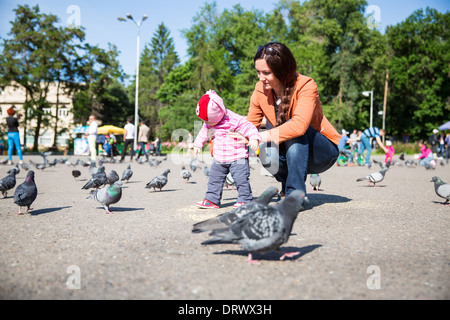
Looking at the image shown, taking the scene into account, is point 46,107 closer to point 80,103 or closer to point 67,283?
point 80,103

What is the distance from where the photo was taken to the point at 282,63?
4539 mm

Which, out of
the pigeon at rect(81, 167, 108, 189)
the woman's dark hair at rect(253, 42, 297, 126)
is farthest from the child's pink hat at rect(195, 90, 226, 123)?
the pigeon at rect(81, 167, 108, 189)

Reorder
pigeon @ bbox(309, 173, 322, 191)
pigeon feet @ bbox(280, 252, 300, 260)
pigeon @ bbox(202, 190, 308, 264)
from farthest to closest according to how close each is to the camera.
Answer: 1. pigeon @ bbox(309, 173, 322, 191)
2. pigeon feet @ bbox(280, 252, 300, 260)
3. pigeon @ bbox(202, 190, 308, 264)

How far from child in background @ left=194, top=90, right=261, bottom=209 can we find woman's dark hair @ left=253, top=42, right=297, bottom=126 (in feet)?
2.26

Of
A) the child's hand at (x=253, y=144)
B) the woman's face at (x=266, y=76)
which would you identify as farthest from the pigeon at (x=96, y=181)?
the woman's face at (x=266, y=76)

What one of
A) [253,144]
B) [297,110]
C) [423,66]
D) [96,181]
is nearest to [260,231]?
[253,144]

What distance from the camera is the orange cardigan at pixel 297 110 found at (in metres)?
4.69

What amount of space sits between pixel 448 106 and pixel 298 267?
51.8 meters

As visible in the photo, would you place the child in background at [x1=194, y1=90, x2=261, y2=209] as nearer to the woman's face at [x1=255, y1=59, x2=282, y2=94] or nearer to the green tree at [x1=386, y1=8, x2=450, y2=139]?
the woman's face at [x1=255, y1=59, x2=282, y2=94]

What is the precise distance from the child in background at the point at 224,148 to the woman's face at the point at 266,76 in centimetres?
67

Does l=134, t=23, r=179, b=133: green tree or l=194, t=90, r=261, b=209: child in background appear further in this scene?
l=134, t=23, r=179, b=133: green tree

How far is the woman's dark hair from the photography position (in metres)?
4.45
